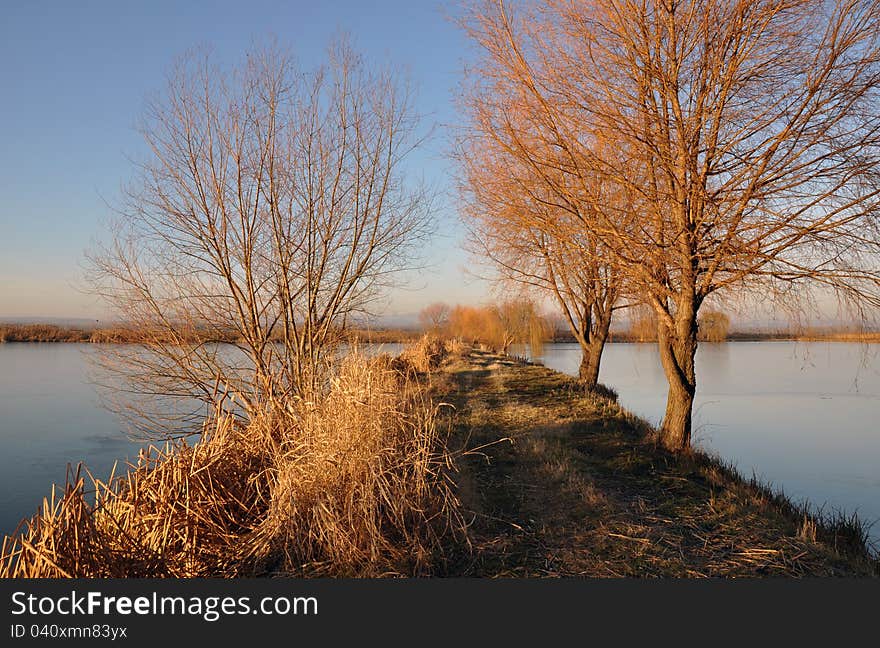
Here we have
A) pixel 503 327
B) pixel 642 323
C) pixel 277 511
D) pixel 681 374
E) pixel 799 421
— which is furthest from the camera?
pixel 503 327

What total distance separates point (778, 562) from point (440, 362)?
18146 millimetres

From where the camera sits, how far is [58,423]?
35.5 feet

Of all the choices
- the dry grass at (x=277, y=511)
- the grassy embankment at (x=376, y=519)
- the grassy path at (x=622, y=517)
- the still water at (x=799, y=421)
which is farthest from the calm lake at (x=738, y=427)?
the dry grass at (x=277, y=511)

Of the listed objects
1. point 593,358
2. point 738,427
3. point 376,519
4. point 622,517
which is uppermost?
point 593,358

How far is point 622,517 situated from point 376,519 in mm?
1988

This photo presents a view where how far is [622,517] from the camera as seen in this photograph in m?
4.83

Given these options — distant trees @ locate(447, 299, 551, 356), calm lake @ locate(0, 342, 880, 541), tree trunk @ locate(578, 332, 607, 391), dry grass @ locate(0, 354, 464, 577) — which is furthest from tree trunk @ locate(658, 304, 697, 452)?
distant trees @ locate(447, 299, 551, 356)

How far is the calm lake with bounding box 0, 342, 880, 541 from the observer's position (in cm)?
747

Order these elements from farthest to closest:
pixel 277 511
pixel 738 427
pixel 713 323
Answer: pixel 738 427 < pixel 713 323 < pixel 277 511

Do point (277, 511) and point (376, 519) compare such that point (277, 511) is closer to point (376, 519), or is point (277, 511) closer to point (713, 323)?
point (376, 519)

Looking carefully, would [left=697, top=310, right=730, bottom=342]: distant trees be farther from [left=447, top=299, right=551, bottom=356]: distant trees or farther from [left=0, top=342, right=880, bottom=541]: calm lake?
[left=447, top=299, right=551, bottom=356]: distant trees

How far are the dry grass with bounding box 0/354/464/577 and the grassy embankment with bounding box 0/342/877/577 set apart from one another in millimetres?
13

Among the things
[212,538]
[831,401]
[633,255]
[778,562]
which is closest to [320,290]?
[633,255]

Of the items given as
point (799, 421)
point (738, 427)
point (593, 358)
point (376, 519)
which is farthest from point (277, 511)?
point (593, 358)
